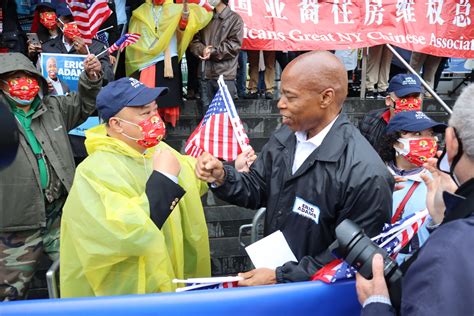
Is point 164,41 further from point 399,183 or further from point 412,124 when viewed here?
point 399,183

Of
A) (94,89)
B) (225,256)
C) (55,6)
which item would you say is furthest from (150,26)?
(225,256)

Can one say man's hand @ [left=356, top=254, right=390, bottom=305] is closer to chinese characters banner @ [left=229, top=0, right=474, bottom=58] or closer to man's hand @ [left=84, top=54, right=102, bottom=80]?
man's hand @ [left=84, top=54, right=102, bottom=80]

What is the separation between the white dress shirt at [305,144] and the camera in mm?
2453

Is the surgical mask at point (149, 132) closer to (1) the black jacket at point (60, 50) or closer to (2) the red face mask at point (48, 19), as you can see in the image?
(1) the black jacket at point (60, 50)

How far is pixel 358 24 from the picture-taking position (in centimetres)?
698

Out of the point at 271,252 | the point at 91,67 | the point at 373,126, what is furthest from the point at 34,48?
the point at 271,252

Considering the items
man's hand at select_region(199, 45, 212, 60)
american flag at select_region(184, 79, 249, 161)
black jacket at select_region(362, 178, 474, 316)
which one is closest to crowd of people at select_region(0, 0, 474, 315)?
black jacket at select_region(362, 178, 474, 316)

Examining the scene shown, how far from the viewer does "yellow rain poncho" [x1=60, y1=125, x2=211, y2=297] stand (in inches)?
94.8

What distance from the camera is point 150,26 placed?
572 centimetres

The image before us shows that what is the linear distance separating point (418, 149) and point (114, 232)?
218 centimetres

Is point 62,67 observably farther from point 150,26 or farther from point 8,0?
point 8,0

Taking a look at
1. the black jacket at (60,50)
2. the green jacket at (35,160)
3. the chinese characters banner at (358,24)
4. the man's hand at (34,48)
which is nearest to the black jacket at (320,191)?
the green jacket at (35,160)

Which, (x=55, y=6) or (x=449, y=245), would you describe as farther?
(x=55, y=6)

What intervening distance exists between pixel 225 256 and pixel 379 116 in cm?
208
